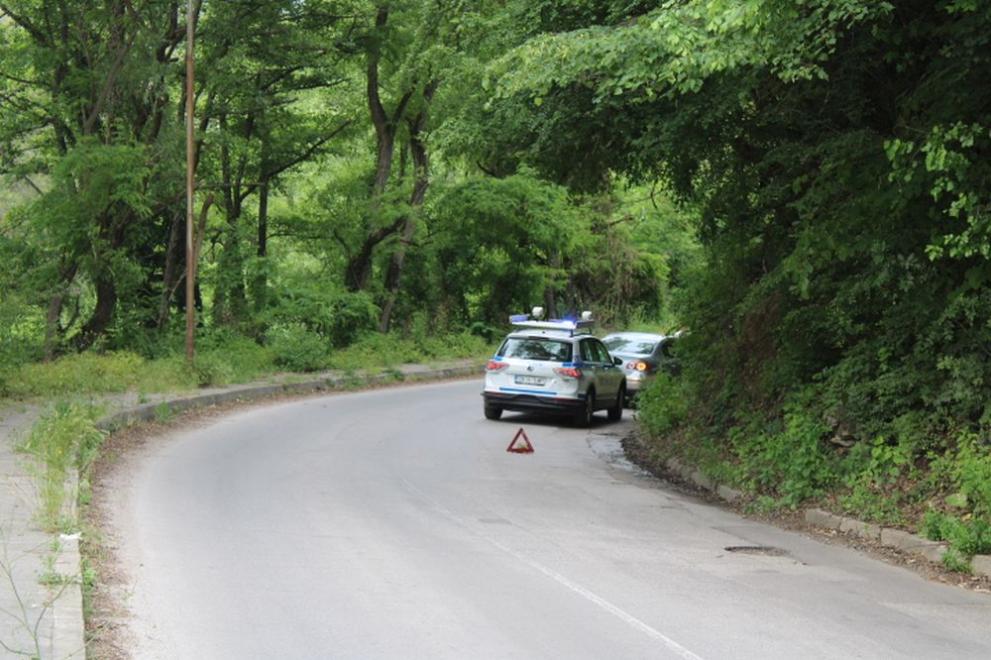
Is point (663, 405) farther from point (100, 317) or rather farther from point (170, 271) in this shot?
point (170, 271)

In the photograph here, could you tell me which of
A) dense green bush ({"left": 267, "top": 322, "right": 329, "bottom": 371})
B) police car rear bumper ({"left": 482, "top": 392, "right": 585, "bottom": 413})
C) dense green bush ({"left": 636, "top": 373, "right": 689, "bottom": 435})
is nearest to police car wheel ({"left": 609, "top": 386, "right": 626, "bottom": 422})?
police car rear bumper ({"left": 482, "top": 392, "right": 585, "bottom": 413})

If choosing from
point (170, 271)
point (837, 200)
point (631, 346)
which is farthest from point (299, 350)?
point (837, 200)

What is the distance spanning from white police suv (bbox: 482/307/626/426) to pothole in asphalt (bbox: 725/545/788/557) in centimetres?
1106

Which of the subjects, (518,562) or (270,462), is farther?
(270,462)

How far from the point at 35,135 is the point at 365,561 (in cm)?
2738

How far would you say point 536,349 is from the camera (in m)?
22.6

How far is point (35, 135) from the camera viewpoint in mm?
33219

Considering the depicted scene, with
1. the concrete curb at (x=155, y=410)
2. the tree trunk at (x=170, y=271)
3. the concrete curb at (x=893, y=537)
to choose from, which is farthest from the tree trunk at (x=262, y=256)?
the concrete curb at (x=893, y=537)

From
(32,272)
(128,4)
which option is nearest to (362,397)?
(32,272)

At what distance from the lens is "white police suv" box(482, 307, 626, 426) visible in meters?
22.2

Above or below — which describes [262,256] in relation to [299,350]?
above

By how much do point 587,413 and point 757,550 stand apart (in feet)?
38.6

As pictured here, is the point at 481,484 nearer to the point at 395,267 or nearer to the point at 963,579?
the point at 963,579

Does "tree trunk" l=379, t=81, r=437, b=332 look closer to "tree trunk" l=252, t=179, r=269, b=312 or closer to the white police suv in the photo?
"tree trunk" l=252, t=179, r=269, b=312
